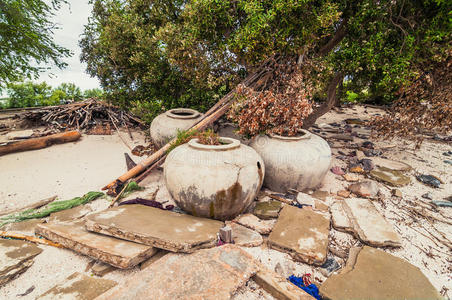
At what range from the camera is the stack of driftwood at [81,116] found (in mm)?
7113

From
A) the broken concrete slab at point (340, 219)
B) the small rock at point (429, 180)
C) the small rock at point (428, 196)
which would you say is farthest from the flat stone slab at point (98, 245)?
the small rock at point (429, 180)

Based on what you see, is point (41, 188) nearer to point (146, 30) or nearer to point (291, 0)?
point (146, 30)

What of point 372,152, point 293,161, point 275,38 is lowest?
point 372,152

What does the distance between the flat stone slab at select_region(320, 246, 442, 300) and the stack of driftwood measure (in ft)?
22.2

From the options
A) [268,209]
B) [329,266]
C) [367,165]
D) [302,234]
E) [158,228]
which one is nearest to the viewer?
[329,266]

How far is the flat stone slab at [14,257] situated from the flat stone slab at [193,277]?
1.04 meters

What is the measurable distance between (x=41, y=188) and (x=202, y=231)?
10.6ft

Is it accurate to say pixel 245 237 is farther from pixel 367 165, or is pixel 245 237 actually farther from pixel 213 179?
pixel 367 165

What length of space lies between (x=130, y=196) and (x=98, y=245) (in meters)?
1.41

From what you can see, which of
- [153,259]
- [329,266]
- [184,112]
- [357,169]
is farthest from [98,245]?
[357,169]

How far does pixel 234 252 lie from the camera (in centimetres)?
223

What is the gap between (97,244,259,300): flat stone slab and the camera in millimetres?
1760

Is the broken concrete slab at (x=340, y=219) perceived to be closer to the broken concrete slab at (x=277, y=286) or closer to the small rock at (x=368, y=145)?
the broken concrete slab at (x=277, y=286)

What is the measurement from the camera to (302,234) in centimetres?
260
